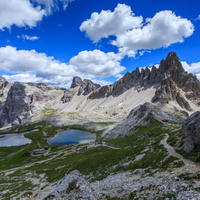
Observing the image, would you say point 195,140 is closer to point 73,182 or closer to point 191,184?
point 191,184

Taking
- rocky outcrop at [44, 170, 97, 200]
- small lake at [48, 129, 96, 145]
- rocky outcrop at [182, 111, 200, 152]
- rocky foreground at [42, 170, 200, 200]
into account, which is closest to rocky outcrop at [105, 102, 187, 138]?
small lake at [48, 129, 96, 145]

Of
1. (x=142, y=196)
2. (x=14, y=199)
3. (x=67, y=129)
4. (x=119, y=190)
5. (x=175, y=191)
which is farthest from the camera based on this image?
(x=67, y=129)

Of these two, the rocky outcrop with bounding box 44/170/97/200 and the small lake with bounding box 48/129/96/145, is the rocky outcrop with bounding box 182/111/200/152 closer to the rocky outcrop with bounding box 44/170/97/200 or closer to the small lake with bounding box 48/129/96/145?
the rocky outcrop with bounding box 44/170/97/200

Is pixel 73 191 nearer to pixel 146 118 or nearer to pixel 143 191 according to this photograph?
pixel 143 191

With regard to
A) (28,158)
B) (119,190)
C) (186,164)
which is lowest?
(28,158)

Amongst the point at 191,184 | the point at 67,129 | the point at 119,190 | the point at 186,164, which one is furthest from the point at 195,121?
the point at 67,129

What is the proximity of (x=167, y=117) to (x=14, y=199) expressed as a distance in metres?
99.9

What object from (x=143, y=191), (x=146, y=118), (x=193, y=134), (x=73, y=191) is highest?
(x=146, y=118)

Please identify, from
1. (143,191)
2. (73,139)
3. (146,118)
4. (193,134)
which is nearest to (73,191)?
(143,191)

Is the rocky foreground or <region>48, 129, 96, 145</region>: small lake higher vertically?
the rocky foreground

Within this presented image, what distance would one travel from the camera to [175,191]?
15.1 metres

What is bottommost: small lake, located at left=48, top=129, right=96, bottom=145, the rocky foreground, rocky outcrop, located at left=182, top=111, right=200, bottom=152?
small lake, located at left=48, top=129, right=96, bottom=145

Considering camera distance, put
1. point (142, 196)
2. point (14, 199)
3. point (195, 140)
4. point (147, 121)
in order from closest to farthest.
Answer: point (142, 196), point (195, 140), point (14, 199), point (147, 121)

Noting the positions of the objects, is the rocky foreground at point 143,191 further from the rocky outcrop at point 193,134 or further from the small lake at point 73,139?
the small lake at point 73,139
